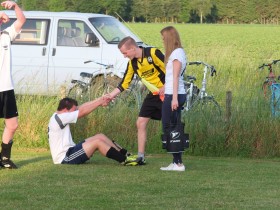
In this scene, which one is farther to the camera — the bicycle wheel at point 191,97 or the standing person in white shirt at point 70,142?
the bicycle wheel at point 191,97

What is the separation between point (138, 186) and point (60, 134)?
1.92m

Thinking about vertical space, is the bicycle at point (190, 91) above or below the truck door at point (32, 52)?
below

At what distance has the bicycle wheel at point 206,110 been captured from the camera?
12.5 m

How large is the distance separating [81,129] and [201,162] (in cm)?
262

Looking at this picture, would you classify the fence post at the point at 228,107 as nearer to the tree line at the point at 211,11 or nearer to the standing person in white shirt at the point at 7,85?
the standing person in white shirt at the point at 7,85

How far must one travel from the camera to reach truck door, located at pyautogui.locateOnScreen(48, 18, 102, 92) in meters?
16.3

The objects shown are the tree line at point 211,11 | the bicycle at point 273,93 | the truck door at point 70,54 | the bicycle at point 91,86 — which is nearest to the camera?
the bicycle at point 273,93

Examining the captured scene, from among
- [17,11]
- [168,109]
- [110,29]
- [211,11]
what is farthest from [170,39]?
[211,11]

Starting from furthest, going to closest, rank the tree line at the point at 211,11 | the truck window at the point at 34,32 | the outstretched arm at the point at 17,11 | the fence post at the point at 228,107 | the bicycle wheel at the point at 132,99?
the tree line at the point at 211,11 → the truck window at the point at 34,32 → the bicycle wheel at the point at 132,99 → the fence post at the point at 228,107 → the outstretched arm at the point at 17,11

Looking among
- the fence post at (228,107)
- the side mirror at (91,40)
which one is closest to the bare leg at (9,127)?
the fence post at (228,107)

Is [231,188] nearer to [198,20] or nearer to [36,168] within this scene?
[36,168]

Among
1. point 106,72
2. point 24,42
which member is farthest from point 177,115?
point 24,42

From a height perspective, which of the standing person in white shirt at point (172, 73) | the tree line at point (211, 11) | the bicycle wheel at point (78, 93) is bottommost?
the bicycle wheel at point (78, 93)

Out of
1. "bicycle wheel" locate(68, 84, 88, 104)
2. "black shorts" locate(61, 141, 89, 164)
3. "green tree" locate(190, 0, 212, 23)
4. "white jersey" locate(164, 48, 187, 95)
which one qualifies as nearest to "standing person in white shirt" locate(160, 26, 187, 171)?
"white jersey" locate(164, 48, 187, 95)
